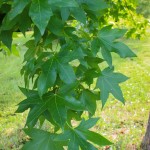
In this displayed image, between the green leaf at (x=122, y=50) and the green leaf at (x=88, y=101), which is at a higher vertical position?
the green leaf at (x=122, y=50)

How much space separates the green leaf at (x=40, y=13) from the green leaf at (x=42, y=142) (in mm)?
447

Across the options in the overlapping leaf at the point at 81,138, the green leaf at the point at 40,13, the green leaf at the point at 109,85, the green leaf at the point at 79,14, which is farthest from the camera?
the green leaf at the point at 109,85

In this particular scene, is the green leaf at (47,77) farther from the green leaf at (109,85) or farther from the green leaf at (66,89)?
the green leaf at (109,85)

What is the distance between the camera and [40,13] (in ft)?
3.53

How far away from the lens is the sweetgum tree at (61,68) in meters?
1.14

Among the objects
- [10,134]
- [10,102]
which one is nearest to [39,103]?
[10,134]

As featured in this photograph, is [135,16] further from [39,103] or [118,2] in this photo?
[39,103]

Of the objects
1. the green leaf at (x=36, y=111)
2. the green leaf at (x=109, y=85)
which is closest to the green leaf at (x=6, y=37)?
the green leaf at (x=36, y=111)

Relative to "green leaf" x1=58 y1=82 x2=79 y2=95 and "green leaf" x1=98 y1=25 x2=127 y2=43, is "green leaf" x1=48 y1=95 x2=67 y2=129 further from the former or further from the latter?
"green leaf" x1=98 y1=25 x2=127 y2=43

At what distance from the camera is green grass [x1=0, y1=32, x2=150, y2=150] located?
187 inches

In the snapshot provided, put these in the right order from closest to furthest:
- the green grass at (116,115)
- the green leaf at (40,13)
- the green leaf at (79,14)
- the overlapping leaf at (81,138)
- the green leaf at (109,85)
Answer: the green leaf at (40,13) < the overlapping leaf at (81,138) < the green leaf at (79,14) < the green leaf at (109,85) < the green grass at (116,115)

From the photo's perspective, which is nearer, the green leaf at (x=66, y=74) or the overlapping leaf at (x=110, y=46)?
the green leaf at (x=66, y=74)

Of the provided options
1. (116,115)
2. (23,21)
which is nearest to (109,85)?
(23,21)

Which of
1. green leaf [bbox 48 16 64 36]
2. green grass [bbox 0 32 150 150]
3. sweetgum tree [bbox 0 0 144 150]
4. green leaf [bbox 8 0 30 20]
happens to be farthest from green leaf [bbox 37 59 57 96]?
green grass [bbox 0 32 150 150]
